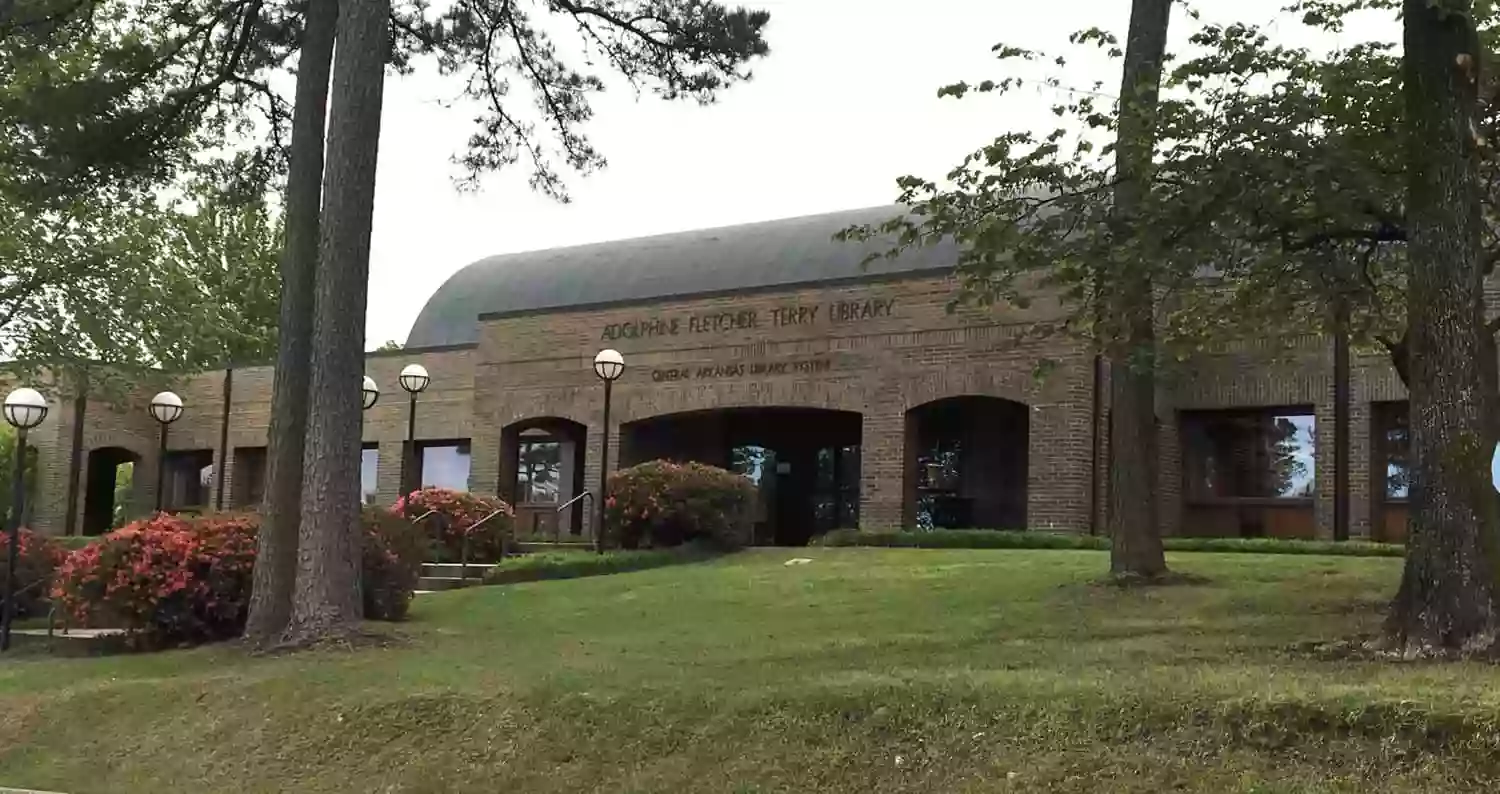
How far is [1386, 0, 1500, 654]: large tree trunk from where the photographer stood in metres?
8.27

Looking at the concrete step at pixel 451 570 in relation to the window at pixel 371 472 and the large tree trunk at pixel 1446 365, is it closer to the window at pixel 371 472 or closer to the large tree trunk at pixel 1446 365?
the window at pixel 371 472

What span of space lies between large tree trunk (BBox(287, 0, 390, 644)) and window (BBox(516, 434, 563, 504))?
1495 cm

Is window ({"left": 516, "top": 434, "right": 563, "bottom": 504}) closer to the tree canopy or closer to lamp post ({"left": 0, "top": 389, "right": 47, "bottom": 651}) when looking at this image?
lamp post ({"left": 0, "top": 389, "right": 47, "bottom": 651})

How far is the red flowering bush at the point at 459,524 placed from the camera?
19281mm

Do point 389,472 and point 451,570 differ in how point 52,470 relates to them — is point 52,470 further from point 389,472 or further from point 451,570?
point 451,570

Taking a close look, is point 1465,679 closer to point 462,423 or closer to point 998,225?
point 998,225

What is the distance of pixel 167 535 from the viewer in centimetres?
1317

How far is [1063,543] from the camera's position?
18.0 m

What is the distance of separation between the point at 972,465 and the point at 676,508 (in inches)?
236

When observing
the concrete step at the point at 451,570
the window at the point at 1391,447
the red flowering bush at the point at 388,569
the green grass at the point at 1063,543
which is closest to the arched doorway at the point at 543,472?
the concrete step at the point at 451,570

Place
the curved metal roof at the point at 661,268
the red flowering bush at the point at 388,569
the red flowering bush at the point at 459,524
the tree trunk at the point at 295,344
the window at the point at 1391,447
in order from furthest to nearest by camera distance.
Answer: the curved metal roof at the point at 661,268
the red flowering bush at the point at 459,524
the window at the point at 1391,447
the red flowering bush at the point at 388,569
the tree trunk at the point at 295,344

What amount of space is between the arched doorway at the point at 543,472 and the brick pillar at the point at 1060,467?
8.42 meters

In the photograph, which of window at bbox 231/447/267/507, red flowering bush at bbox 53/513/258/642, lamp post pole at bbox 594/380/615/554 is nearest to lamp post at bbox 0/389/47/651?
red flowering bush at bbox 53/513/258/642

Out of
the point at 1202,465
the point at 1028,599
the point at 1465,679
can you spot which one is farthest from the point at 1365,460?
the point at 1465,679
